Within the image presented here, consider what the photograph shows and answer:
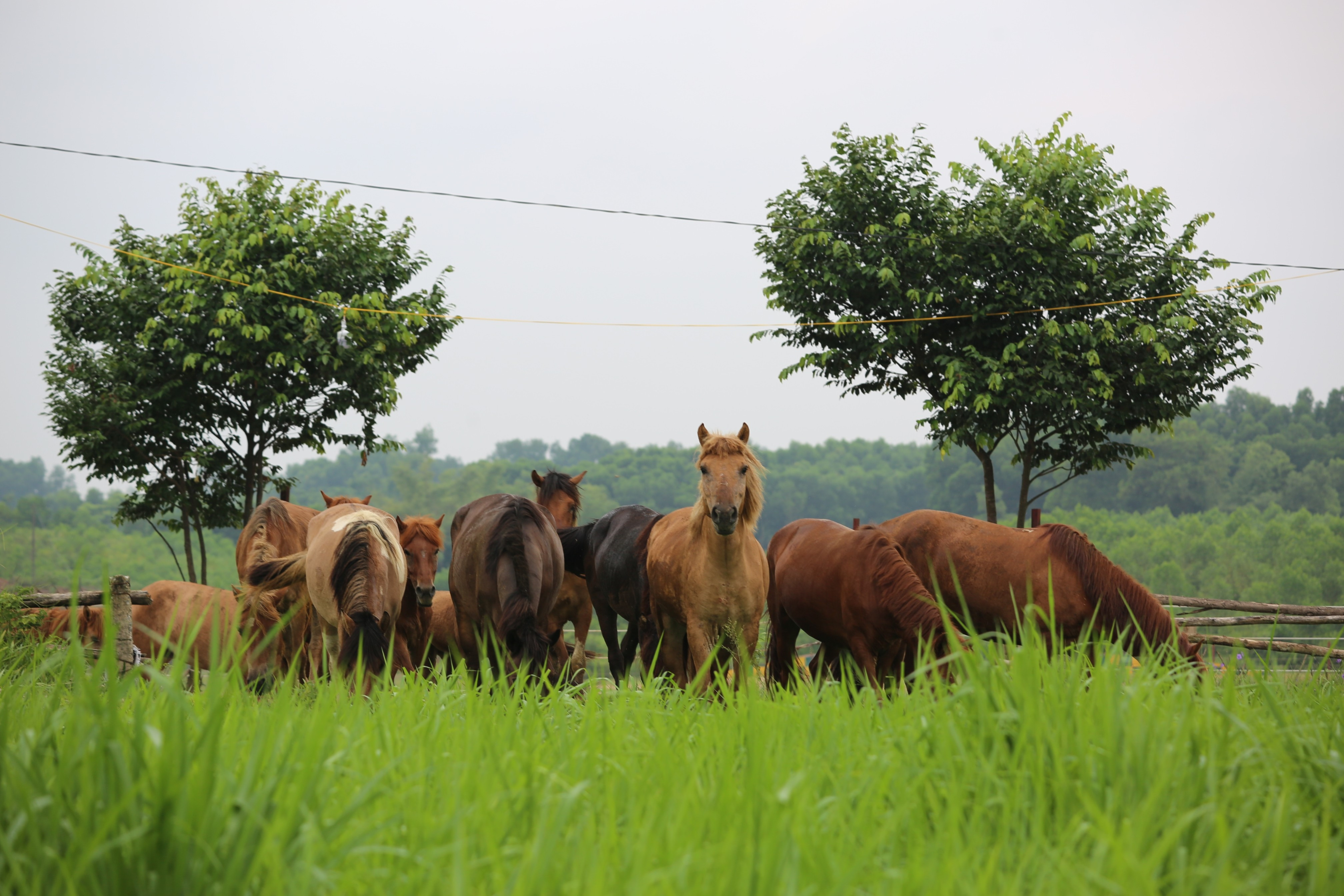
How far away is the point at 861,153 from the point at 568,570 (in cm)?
1032

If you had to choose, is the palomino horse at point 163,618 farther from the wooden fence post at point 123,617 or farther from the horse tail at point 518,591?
the horse tail at point 518,591

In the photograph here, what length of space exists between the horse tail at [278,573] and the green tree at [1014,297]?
35.7 ft

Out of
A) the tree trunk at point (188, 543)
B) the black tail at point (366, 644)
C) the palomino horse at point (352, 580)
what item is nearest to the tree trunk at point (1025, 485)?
the palomino horse at point (352, 580)

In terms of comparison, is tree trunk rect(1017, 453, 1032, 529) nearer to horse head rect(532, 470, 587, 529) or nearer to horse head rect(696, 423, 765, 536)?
horse head rect(532, 470, 587, 529)

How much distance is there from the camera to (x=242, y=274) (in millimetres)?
15367

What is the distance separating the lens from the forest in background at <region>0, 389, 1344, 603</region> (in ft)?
172

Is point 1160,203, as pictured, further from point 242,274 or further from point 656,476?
point 656,476

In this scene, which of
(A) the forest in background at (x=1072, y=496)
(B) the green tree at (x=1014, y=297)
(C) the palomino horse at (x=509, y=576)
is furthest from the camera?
(A) the forest in background at (x=1072, y=496)

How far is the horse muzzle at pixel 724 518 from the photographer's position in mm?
5656

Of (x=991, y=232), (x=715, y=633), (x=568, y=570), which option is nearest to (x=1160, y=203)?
(x=991, y=232)

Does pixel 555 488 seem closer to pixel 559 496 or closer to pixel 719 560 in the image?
pixel 559 496

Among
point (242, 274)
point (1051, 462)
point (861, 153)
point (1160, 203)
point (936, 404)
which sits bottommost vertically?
point (1051, 462)

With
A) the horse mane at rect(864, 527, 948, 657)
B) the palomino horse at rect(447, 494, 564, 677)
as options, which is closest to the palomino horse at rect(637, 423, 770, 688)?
the horse mane at rect(864, 527, 948, 657)

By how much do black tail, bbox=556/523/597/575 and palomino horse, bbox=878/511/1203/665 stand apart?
3.06 meters
